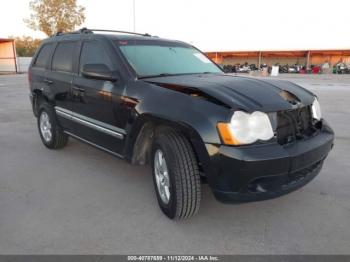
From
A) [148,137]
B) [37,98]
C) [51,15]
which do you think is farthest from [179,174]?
[51,15]

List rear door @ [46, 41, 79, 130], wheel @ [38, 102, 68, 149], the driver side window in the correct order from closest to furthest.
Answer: the driver side window → rear door @ [46, 41, 79, 130] → wheel @ [38, 102, 68, 149]

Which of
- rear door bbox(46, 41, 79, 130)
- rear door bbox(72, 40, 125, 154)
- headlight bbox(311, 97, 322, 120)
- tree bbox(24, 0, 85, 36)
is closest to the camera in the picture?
headlight bbox(311, 97, 322, 120)

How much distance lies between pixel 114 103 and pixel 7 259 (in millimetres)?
1717

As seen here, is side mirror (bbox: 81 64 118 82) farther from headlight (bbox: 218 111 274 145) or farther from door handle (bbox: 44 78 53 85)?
door handle (bbox: 44 78 53 85)

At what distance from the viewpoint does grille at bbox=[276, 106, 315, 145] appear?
2588mm

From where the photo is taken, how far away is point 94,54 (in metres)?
3.76

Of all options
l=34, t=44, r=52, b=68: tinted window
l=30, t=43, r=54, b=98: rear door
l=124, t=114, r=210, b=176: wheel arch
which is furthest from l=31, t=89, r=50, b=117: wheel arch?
l=124, t=114, r=210, b=176: wheel arch

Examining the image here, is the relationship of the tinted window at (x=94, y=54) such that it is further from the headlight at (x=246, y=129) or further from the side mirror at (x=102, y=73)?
the headlight at (x=246, y=129)

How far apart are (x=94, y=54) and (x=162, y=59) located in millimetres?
837

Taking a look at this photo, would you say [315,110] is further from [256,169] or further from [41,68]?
[41,68]

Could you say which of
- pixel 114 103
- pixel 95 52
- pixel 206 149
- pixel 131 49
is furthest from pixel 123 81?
pixel 206 149

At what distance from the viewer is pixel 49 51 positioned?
16.0ft

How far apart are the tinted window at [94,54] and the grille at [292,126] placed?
1.91m

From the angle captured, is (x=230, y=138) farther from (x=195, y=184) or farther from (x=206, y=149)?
(x=195, y=184)
